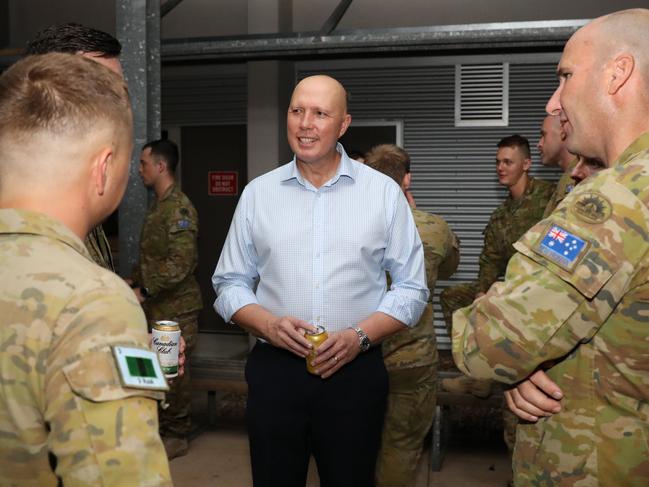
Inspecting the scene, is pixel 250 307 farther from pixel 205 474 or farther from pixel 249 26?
pixel 249 26

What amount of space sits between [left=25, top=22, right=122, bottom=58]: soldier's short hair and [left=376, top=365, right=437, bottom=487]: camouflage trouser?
7.84 ft

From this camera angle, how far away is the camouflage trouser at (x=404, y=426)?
3.65 metres

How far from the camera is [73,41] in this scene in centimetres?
191

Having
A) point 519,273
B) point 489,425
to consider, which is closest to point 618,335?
point 519,273

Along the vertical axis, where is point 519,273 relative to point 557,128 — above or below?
below

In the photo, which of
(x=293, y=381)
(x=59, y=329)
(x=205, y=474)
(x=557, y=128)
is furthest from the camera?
(x=205, y=474)

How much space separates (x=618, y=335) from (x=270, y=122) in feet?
19.0

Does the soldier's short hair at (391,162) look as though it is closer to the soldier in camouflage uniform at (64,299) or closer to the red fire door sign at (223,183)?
the soldier in camouflage uniform at (64,299)

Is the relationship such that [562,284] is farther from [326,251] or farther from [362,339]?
[326,251]

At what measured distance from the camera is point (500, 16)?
6680 mm

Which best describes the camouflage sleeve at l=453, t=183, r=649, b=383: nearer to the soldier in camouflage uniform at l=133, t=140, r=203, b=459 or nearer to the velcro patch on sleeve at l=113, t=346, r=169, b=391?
the velcro patch on sleeve at l=113, t=346, r=169, b=391

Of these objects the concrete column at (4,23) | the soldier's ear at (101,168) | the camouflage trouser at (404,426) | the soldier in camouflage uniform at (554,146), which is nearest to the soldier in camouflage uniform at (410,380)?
the camouflage trouser at (404,426)

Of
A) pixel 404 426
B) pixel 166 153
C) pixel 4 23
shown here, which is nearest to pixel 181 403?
pixel 166 153

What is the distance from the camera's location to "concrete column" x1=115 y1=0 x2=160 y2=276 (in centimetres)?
332
